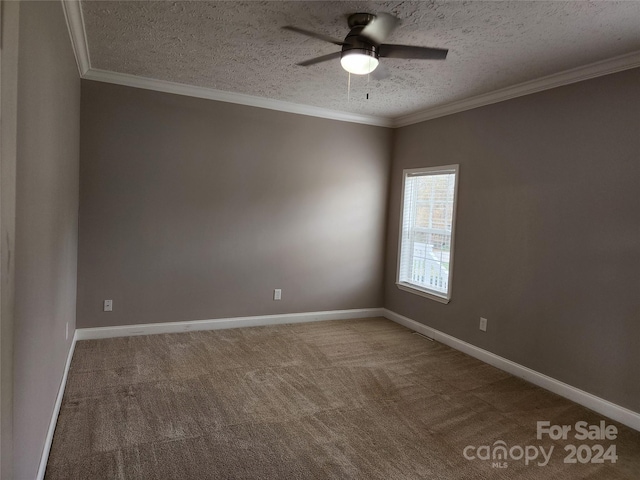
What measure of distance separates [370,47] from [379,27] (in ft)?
0.38

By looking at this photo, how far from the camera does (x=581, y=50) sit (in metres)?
2.88

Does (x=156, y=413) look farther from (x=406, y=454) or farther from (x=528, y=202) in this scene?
(x=528, y=202)

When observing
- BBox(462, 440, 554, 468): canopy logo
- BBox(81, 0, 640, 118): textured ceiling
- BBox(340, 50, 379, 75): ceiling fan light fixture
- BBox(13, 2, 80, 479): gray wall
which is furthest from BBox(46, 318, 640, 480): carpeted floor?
BBox(81, 0, 640, 118): textured ceiling

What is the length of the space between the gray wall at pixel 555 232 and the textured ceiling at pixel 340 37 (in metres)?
0.38

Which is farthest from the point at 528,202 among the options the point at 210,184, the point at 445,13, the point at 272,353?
the point at 210,184

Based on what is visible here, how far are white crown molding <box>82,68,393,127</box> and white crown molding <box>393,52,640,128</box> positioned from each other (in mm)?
651

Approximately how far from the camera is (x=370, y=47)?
2500mm

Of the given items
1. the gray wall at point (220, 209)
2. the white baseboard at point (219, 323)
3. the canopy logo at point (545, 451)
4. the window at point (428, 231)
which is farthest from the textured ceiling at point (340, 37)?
the canopy logo at point (545, 451)

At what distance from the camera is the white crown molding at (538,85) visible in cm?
298

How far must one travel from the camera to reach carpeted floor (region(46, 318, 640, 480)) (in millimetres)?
2309

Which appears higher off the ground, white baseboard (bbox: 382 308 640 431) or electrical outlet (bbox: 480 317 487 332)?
electrical outlet (bbox: 480 317 487 332)

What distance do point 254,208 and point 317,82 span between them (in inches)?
60.0

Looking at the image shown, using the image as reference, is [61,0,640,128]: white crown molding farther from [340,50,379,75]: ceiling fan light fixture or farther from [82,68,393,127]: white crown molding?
[340,50,379,75]: ceiling fan light fixture

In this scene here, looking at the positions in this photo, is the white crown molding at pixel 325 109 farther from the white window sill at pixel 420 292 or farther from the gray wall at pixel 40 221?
the white window sill at pixel 420 292
